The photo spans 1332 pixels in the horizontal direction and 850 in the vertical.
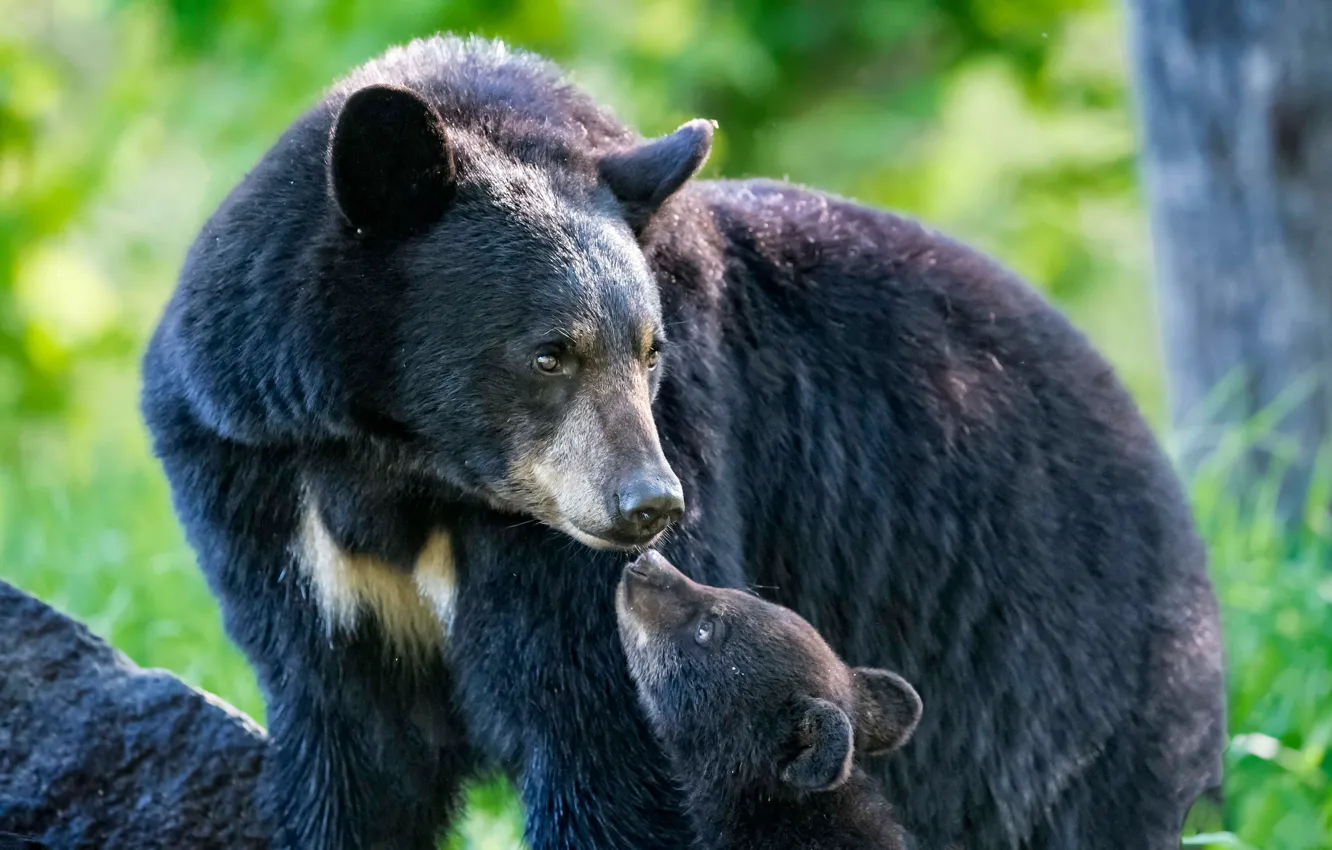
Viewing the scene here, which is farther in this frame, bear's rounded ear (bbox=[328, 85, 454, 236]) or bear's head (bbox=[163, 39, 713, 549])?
bear's head (bbox=[163, 39, 713, 549])

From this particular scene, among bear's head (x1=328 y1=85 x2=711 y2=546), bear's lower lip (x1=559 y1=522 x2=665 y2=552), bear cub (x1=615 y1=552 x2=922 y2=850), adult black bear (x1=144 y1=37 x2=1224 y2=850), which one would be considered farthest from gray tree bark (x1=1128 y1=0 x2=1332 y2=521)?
bear's lower lip (x1=559 y1=522 x2=665 y2=552)

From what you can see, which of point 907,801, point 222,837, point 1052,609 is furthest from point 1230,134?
point 222,837

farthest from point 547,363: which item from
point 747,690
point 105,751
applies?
point 105,751

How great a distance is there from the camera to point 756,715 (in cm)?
359

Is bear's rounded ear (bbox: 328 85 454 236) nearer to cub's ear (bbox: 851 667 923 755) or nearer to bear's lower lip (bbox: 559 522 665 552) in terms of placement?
bear's lower lip (bbox: 559 522 665 552)

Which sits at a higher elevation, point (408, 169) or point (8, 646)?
point (408, 169)

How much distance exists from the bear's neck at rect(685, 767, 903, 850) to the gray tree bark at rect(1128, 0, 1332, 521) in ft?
11.2

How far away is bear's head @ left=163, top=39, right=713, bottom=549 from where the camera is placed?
10.7ft

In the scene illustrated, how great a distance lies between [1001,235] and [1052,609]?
9.41m

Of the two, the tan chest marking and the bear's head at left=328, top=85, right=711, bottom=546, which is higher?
the bear's head at left=328, top=85, right=711, bottom=546

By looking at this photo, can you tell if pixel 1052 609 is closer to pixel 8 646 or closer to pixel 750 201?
pixel 750 201

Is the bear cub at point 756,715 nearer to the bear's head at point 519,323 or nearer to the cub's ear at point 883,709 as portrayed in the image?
the cub's ear at point 883,709

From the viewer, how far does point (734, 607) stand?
3.58 m

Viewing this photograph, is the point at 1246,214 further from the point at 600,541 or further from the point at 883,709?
the point at 600,541
